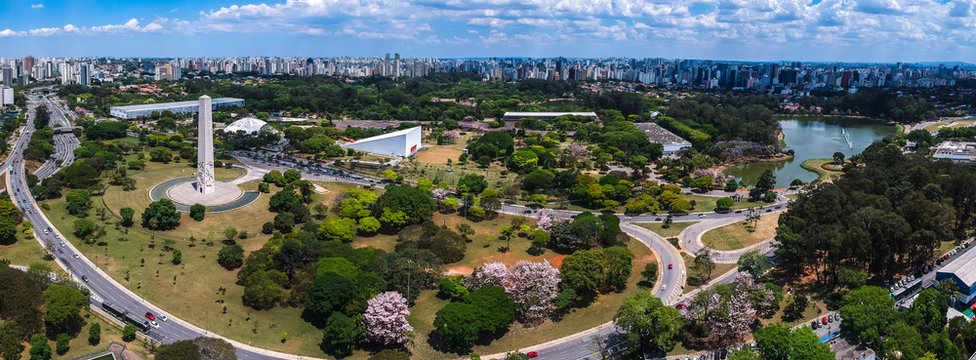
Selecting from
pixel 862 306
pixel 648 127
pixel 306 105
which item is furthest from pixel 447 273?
pixel 306 105

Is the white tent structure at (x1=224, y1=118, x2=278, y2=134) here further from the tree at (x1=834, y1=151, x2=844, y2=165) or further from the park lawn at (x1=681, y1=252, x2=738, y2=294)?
the tree at (x1=834, y1=151, x2=844, y2=165)

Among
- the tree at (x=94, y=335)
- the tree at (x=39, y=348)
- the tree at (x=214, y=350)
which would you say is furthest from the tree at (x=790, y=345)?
the tree at (x=39, y=348)

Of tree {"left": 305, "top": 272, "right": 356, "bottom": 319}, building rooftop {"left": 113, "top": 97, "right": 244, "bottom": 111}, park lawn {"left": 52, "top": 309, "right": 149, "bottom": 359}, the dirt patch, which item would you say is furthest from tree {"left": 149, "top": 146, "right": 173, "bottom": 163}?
tree {"left": 305, "top": 272, "right": 356, "bottom": 319}

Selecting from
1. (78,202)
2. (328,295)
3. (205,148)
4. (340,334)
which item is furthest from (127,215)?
(340,334)

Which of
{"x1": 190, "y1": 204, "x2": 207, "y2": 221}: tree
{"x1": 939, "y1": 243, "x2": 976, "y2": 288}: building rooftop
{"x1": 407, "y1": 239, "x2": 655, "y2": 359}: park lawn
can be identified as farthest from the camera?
{"x1": 190, "y1": 204, "x2": 207, "y2": 221}: tree

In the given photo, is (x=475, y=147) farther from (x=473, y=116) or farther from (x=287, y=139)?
(x=473, y=116)

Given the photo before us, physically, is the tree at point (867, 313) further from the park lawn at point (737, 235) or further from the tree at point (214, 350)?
the tree at point (214, 350)
